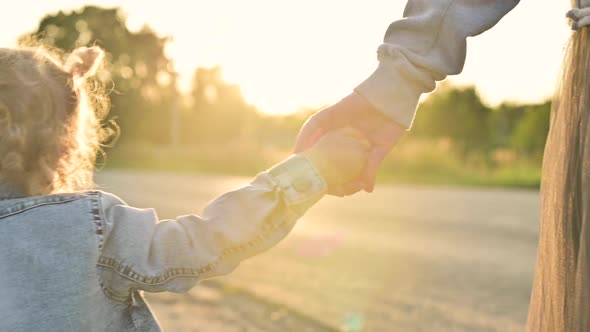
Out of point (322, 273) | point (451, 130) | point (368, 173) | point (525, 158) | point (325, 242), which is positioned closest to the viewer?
point (368, 173)

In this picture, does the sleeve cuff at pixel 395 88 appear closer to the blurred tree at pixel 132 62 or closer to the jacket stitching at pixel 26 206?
the jacket stitching at pixel 26 206

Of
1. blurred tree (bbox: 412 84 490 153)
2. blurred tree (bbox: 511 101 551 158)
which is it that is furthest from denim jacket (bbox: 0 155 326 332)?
blurred tree (bbox: 412 84 490 153)

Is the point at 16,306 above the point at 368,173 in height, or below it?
below

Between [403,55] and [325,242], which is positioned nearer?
[403,55]

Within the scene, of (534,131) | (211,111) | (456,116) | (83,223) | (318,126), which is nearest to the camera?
(83,223)

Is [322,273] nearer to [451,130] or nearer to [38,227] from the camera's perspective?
[38,227]

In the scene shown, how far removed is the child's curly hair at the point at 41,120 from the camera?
65.1 inches

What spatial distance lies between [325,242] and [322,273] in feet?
5.98

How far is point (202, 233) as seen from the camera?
1619mm

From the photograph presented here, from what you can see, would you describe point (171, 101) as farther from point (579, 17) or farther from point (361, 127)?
point (579, 17)

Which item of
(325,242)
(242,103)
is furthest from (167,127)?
(325,242)

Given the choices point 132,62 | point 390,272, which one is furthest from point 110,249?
point 132,62

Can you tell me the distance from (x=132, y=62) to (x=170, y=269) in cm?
4364

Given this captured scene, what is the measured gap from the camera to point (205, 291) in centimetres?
488
